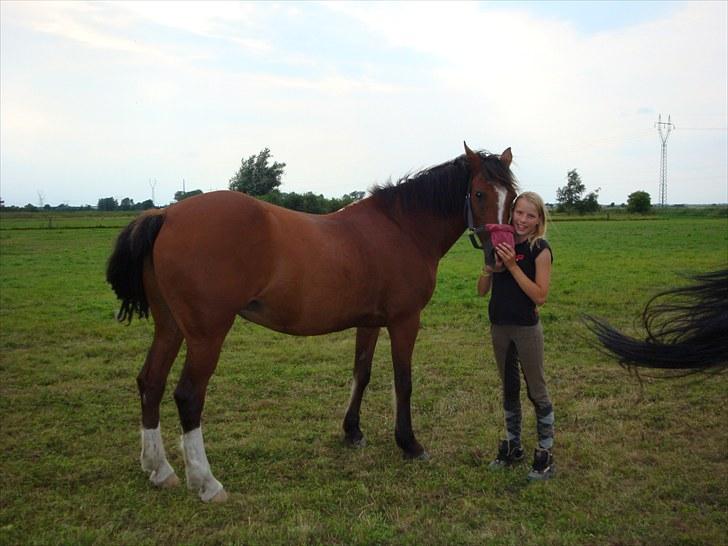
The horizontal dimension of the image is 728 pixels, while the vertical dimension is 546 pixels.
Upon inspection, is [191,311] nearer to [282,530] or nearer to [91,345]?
[282,530]

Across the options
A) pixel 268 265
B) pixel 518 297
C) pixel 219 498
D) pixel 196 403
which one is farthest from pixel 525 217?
pixel 219 498

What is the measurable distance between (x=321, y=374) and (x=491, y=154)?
3.39m

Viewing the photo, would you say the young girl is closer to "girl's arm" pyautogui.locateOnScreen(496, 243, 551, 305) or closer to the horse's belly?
"girl's arm" pyautogui.locateOnScreen(496, 243, 551, 305)

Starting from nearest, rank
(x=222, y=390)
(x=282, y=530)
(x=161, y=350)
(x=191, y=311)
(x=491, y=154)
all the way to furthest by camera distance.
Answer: (x=282, y=530)
(x=191, y=311)
(x=161, y=350)
(x=491, y=154)
(x=222, y=390)

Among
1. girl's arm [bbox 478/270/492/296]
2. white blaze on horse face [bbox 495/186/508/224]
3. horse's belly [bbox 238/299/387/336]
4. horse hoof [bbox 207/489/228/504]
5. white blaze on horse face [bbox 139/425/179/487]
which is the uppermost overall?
white blaze on horse face [bbox 495/186/508/224]

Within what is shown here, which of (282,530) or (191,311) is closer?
(282,530)

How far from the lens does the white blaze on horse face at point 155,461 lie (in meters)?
4.12

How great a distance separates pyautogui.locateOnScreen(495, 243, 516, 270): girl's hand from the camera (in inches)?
160

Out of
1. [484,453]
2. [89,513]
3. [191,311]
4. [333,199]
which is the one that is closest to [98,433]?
[89,513]

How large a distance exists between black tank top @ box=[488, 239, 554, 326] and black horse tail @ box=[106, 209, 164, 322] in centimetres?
245

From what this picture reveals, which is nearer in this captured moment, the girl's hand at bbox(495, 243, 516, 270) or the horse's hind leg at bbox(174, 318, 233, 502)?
the horse's hind leg at bbox(174, 318, 233, 502)

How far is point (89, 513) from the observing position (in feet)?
12.1

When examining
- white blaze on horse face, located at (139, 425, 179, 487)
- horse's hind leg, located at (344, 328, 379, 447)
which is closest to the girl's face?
horse's hind leg, located at (344, 328, 379, 447)

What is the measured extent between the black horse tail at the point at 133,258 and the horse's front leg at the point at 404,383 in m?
1.91
